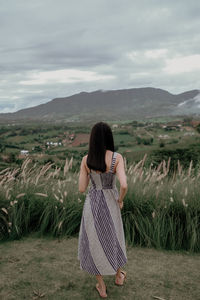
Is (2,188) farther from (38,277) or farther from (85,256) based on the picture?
(85,256)

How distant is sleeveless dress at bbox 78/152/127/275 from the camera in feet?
12.0

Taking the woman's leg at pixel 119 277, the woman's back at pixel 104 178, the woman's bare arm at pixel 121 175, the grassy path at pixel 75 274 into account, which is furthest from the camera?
the woman's leg at pixel 119 277

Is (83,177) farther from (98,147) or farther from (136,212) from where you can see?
(136,212)

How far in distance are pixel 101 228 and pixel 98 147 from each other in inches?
36.7

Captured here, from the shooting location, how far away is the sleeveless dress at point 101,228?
367cm

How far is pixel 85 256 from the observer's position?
3744mm

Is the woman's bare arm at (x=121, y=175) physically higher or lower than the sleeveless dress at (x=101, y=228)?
higher

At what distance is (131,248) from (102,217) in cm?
183

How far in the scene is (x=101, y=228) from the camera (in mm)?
3670

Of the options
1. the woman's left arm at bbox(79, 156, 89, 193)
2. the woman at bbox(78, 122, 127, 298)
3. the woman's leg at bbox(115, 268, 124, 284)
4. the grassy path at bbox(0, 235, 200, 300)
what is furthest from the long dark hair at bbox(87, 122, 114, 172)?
the grassy path at bbox(0, 235, 200, 300)

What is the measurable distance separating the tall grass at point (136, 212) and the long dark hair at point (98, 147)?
1634 millimetres

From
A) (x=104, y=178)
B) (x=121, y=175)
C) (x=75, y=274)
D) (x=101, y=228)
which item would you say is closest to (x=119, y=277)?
(x=75, y=274)

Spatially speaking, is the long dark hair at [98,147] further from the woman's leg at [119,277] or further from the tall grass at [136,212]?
the tall grass at [136,212]

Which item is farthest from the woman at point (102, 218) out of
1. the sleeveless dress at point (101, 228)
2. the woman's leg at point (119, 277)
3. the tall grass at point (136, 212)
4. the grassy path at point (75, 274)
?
the tall grass at point (136, 212)
